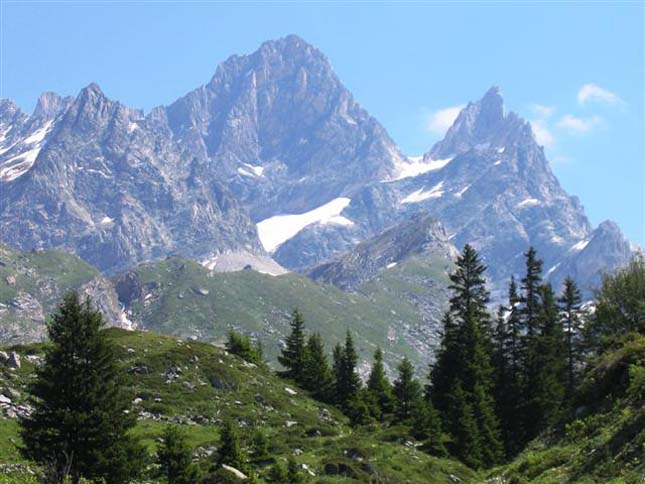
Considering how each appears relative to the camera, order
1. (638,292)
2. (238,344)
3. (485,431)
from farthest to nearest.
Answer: (238,344) < (485,431) < (638,292)

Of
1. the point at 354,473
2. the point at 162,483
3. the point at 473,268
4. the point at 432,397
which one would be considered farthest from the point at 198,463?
the point at 473,268

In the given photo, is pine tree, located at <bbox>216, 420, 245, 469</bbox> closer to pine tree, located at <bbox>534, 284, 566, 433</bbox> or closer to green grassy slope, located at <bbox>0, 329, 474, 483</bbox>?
green grassy slope, located at <bbox>0, 329, 474, 483</bbox>

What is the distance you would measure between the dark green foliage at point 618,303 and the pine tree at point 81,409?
39556mm

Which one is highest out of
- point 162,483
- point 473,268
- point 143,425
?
point 473,268

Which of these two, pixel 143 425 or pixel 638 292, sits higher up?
pixel 638 292

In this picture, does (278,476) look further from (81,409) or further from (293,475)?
(81,409)

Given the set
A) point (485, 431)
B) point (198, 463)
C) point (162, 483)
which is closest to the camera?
point (162, 483)

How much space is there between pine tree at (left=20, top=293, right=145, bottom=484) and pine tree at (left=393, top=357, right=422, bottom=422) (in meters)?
36.4

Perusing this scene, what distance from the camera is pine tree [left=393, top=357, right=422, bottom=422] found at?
78363 millimetres

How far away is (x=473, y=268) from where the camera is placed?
97812mm

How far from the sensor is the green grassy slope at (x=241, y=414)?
2085 inches

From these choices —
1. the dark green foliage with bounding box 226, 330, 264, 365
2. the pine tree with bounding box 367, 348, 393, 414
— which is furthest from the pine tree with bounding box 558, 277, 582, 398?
the dark green foliage with bounding box 226, 330, 264, 365

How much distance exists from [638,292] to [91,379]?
47.8 meters

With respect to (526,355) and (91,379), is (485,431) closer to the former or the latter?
(526,355)
